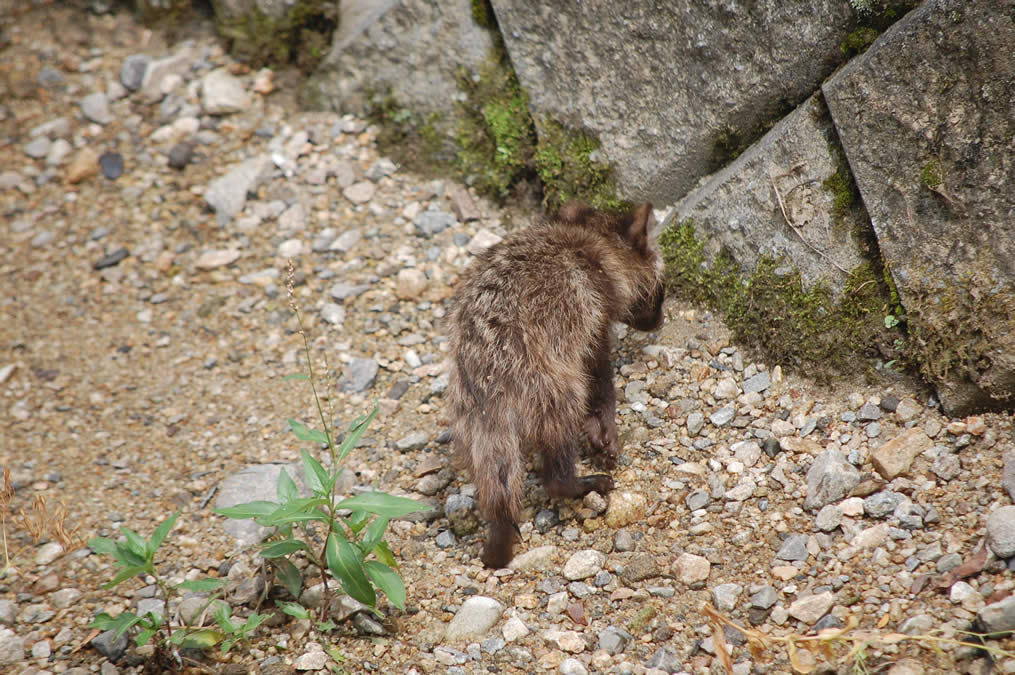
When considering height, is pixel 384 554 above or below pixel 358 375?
above

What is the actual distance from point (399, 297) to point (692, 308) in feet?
6.08

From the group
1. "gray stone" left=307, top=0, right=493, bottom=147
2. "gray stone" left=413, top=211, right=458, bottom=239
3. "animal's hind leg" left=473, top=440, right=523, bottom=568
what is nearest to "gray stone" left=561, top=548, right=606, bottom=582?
"animal's hind leg" left=473, top=440, right=523, bottom=568

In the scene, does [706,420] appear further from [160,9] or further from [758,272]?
[160,9]

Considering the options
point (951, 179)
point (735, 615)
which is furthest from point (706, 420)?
point (951, 179)

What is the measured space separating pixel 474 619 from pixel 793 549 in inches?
56.4

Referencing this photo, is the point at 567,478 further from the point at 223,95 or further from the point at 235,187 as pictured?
the point at 223,95

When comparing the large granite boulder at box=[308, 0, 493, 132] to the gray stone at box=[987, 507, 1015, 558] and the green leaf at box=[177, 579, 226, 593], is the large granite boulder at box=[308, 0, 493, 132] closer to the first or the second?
the green leaf at box=[177, 579, 226, 593]

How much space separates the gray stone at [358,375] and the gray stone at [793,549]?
8.31ft

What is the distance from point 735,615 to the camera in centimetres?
365

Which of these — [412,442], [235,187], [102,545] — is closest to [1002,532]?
[412,442]

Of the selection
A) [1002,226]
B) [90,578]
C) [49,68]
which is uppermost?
[1002,226]

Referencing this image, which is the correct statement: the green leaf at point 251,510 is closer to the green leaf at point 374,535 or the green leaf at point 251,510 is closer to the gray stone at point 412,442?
the green leaf at point 374,535

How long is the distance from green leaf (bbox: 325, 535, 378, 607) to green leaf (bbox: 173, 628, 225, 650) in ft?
1.98

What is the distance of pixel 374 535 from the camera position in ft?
12.1
